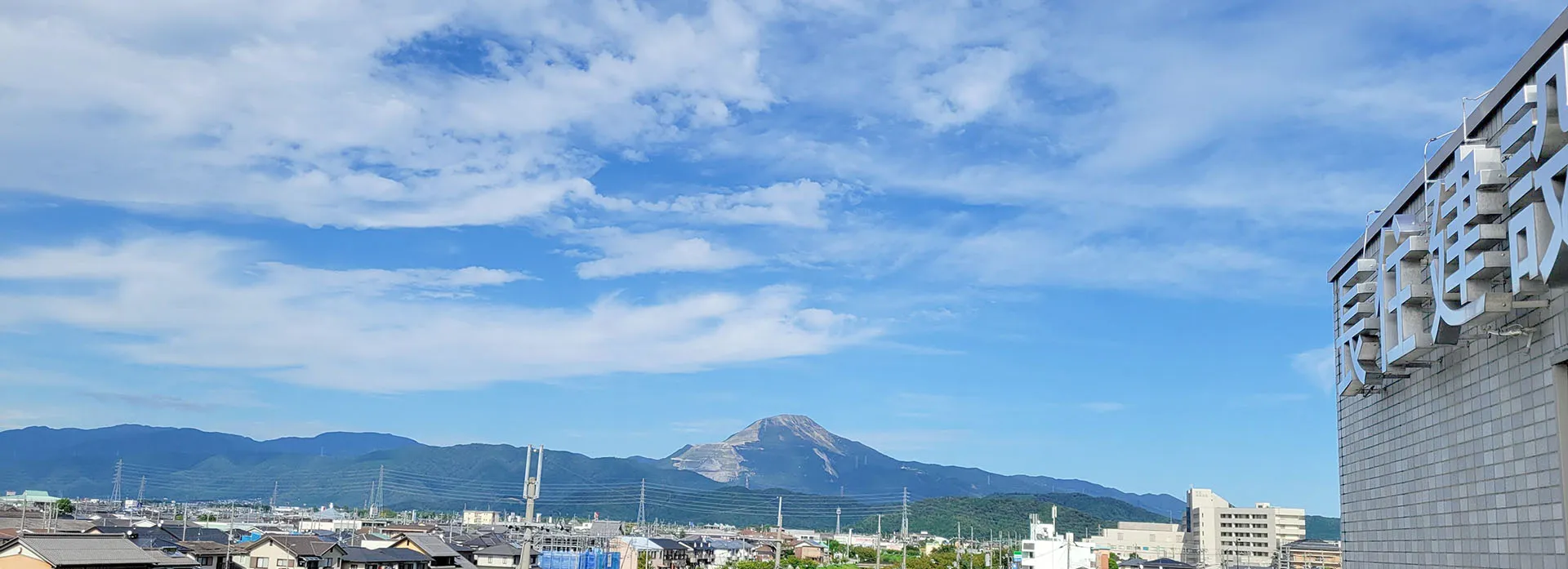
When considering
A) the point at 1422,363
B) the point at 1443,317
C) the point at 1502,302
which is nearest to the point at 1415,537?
the point at 1422,363

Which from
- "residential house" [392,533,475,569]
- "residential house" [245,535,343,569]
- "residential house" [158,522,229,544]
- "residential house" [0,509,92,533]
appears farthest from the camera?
"residential house" [158,522,229,544]

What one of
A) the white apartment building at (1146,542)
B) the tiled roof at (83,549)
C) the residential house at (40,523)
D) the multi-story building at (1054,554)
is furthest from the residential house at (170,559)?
the white apartment building at (1146,542)

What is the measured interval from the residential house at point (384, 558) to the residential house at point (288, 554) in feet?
1.87

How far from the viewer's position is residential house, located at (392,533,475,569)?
4741 cm

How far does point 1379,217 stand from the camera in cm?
1594

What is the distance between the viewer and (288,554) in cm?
4222

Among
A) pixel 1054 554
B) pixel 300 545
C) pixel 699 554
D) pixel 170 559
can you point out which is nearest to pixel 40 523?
pixel 300 545

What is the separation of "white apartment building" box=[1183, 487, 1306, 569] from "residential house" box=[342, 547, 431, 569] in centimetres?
7818

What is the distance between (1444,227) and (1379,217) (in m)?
4.19

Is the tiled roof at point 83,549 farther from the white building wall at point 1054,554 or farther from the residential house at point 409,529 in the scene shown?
the white building wall at point 1054,554

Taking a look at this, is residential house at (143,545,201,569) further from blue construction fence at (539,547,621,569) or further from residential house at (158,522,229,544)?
blue construction fence at (539,547,621,569)

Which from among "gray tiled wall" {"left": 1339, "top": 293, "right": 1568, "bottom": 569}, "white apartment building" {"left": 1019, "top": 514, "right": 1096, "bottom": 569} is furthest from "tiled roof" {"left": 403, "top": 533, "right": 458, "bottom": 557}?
"gray tiled wall" {"left": 1339, "top": 293, "right": 1568, "bottom": 569}

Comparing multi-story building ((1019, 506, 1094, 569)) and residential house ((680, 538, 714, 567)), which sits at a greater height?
multi-story building ((1019, 506, 1094, 569))

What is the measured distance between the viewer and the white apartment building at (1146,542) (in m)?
110
